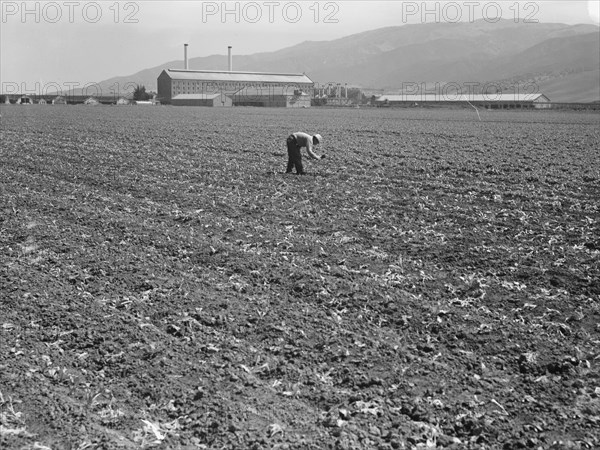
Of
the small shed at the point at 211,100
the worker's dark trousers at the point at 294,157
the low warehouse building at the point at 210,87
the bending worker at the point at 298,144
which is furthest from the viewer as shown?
the low warehouse building at the point at 210,87

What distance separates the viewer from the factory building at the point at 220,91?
497 ft

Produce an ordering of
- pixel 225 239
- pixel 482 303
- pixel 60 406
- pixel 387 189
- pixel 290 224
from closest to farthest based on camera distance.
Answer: pixel 60 406 → pixel 482 303 → pixel 225 239 → pixel 290 224 → pixel 387 189

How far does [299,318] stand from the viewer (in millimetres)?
8539

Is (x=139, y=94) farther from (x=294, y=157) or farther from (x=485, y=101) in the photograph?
(x=294, y=157)

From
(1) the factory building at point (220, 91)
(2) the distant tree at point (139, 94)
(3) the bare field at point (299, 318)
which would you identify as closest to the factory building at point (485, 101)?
(1) the factory building at point (220, 91)

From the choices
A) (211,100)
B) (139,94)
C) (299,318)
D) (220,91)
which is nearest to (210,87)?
(220,91)

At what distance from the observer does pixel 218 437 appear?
5840mm

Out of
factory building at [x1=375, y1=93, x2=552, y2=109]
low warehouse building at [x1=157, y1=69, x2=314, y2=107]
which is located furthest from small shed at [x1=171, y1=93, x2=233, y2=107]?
factory building at [x1=375, y1=93, x2=552, y2=109]

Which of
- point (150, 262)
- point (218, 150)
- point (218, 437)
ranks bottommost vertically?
point (218, 437)

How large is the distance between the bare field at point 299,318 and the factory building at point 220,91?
135 meters

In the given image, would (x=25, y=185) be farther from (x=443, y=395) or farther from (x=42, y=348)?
(x=443, y=395)

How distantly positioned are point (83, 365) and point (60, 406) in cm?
92

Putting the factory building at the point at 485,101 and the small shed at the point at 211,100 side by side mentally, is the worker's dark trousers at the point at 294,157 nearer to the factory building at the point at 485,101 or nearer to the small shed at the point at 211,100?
the factory building at the point at 485,101

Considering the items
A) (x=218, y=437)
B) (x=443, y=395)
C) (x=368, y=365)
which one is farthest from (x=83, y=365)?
(x=443, y=395)
